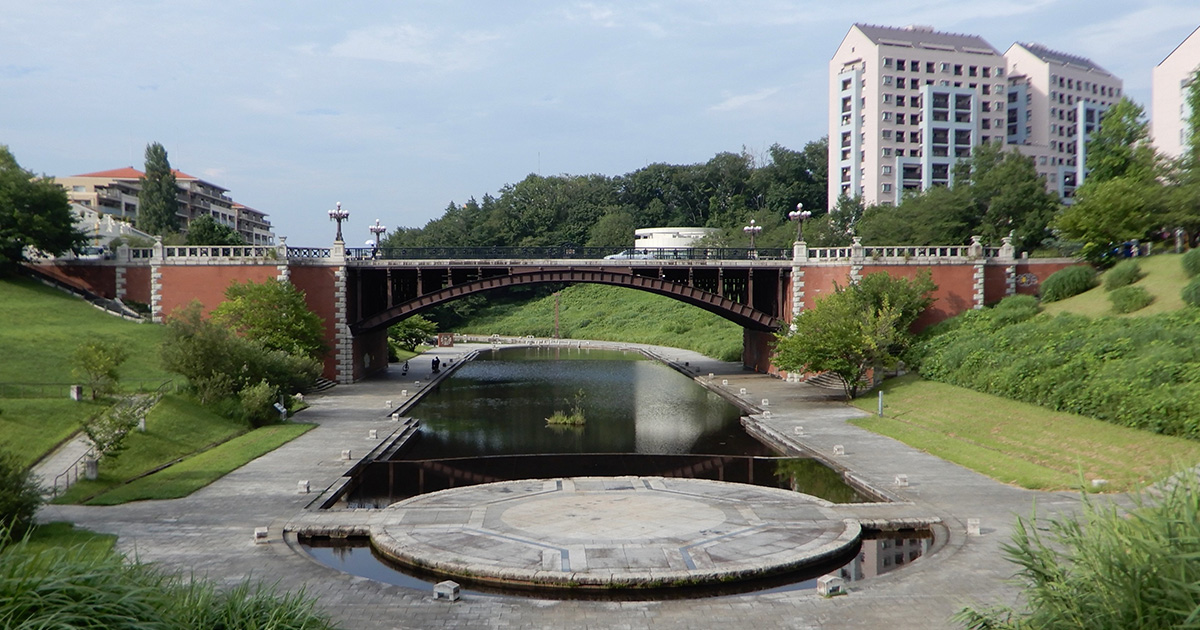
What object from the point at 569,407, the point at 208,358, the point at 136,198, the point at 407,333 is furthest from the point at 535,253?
the point at 136,198

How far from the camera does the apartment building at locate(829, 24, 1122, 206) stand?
9425 cm

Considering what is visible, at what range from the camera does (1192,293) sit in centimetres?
3622

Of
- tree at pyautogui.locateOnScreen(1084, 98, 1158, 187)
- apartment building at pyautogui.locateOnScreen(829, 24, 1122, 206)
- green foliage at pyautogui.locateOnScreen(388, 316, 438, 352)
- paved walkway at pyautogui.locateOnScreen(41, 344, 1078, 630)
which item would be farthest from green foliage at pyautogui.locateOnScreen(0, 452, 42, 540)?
apartment building at pyautogui.locateOnScreen(829, 24, 1122, 206)

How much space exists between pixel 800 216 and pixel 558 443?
22.7m

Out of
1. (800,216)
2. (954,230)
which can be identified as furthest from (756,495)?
(954,230)

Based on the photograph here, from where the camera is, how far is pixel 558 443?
110ft

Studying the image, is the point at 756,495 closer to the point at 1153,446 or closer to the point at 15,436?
the point at 1153,446

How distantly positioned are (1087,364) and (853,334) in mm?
11065

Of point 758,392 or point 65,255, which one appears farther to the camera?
point 65,255

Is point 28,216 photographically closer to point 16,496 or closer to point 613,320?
point 16,496

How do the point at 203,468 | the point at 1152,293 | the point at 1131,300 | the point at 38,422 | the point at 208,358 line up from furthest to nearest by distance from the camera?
the point at 1152,293
the point at 1131,300
the point at 208,358
the point at 38,422
the point at 203,468

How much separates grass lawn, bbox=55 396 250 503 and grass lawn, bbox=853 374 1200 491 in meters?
24.7

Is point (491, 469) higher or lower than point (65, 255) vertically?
lower

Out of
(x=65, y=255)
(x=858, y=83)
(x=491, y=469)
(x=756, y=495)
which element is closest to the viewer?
(x=756, y=495)
